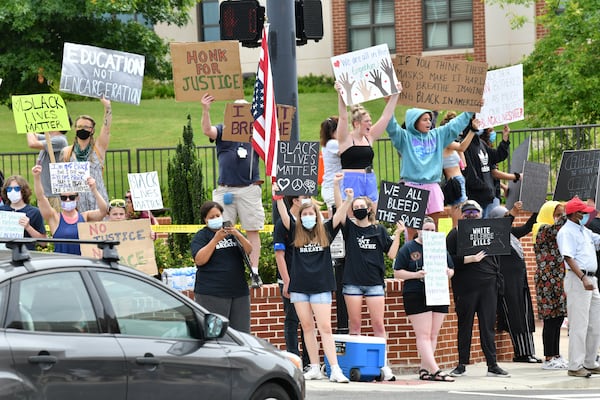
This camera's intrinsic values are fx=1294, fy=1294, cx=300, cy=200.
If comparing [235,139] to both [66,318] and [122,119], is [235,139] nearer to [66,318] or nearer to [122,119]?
[66,318]

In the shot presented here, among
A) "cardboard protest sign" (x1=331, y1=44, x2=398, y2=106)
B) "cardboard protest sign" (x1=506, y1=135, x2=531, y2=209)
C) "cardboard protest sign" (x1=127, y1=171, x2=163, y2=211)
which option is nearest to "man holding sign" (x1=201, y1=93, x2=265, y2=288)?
"cardboard protest sign" (x1=331, y1=44, x2=398, y2=106)

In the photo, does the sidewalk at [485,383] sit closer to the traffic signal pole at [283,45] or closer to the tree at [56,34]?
the traffic signal pole at [283,45]

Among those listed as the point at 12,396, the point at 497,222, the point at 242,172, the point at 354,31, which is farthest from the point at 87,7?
the point at 12,396

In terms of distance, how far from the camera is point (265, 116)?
44.0 feet

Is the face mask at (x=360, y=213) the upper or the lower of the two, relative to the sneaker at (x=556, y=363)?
upper

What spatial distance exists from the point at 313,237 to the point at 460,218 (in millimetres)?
2262

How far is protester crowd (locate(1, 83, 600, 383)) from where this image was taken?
13.0 m

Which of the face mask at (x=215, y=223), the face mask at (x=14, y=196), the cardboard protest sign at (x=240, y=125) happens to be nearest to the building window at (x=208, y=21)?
the cardboard protest sign at (x=240, y=125)

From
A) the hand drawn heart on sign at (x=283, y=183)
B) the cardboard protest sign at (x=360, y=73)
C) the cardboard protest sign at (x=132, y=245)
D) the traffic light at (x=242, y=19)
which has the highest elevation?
the traffic light at (x=242, y=19)

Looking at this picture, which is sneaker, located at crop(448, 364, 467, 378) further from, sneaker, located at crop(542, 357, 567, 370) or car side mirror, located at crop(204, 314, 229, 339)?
car side mirror, located at crop(204, 314, 229, 339)

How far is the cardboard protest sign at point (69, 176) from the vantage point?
1334cm

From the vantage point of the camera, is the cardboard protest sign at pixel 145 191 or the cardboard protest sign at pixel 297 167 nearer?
the cardboard protest sign at pixel 297 167

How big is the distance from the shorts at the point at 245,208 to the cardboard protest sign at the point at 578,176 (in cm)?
415

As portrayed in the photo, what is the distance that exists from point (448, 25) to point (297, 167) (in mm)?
28460
